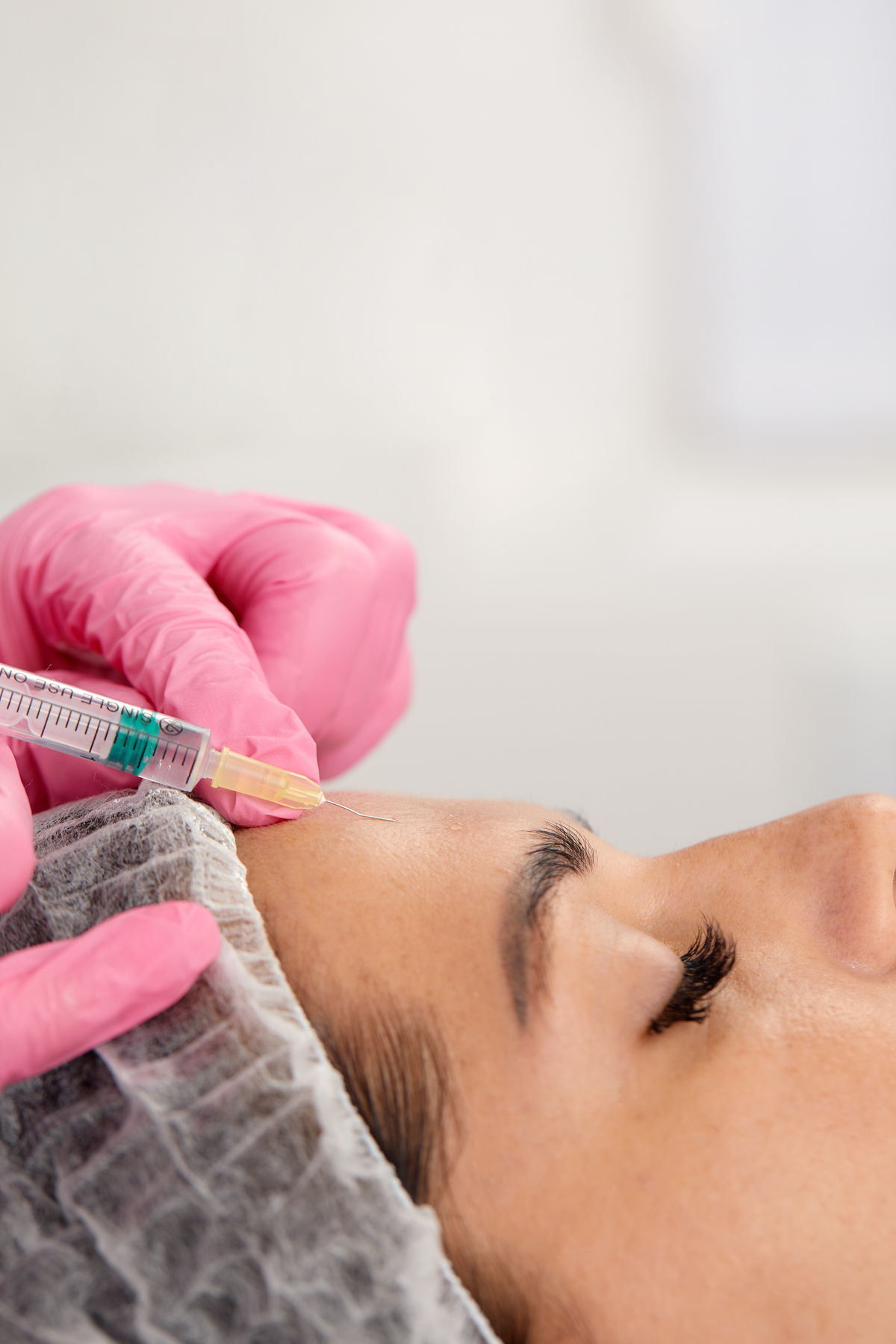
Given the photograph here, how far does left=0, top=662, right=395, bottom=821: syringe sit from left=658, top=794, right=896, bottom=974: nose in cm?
30

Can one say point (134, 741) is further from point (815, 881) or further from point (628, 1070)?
point (815, 881)

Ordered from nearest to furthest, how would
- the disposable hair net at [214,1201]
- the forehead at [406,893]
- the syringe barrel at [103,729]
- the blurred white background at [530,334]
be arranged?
the disposable hair net at [214,1201]
the forehead at [406,893]
the syringe barrel at [103,729]
the blurred white background at [530,334]

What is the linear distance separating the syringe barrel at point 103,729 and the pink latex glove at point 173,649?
0.04 meters

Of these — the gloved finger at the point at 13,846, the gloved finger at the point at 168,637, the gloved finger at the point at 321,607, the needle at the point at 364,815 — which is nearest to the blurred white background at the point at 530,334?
the gloved finger at the point at 321,607

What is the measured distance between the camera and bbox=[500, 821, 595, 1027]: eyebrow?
2.08 feet

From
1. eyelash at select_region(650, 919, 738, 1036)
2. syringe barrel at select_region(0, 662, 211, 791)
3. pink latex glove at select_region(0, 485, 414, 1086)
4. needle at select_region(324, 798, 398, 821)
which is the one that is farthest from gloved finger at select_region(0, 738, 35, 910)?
eyelash at select_region(650, 919, 738, 1036)

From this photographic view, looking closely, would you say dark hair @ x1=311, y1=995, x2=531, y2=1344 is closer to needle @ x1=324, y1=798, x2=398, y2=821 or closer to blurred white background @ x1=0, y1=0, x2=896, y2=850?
needle @ x1=324, y1=798, x2=398, y2=821

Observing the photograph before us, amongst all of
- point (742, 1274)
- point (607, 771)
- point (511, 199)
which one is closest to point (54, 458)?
point (511, 199)

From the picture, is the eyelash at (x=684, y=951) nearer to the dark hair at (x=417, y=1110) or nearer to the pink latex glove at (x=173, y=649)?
the dark hair at (x=417, y=1110)

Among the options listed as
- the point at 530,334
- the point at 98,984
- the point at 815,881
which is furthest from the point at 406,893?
the point at 530,334

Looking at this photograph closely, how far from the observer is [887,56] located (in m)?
1.67

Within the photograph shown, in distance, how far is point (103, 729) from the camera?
31.9 inches

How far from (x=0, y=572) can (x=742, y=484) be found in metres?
1.38

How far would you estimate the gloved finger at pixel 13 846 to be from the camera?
0.67 metres
